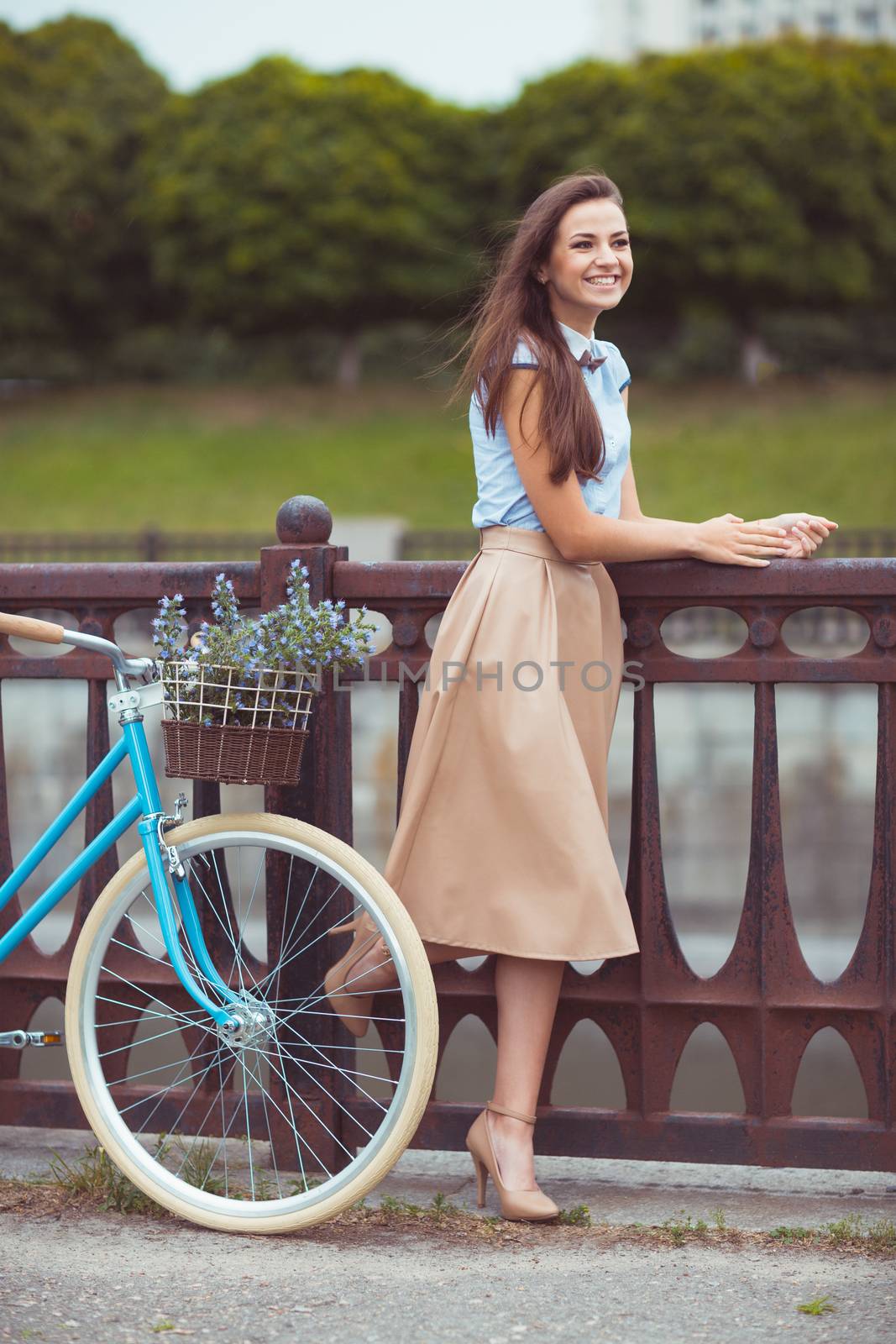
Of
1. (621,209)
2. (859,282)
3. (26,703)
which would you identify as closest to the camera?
(621,209)

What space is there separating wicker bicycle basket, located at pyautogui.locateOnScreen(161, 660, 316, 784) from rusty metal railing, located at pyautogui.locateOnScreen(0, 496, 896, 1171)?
505mm

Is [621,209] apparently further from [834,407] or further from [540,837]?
[834,407]

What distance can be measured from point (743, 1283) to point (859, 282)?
116 ft

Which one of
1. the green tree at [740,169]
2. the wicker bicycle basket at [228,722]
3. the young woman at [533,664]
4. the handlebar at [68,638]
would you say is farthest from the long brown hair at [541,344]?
the green tree at [740,169]

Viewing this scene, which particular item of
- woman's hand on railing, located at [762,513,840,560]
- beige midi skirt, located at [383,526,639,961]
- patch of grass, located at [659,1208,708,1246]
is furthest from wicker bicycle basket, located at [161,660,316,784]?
patch of grass, located at [659,1208,708,1246]

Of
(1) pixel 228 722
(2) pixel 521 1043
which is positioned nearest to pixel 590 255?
(1) pixel 228 722

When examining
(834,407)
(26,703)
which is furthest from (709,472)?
(26,703)

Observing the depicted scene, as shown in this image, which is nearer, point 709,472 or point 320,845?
point 320,845

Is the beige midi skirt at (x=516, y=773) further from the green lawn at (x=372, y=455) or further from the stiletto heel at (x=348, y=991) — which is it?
the green lawn at (x=372, y=455)

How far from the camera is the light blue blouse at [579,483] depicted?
3.12 m

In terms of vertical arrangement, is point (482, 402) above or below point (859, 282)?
below

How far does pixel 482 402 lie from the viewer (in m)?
3.09

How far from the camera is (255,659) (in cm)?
283

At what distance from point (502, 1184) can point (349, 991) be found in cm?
52
